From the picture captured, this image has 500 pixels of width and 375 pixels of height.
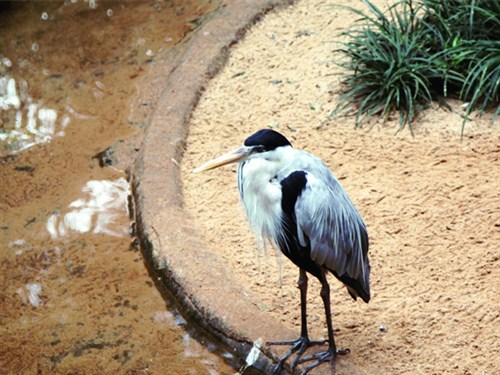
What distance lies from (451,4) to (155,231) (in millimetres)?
2836

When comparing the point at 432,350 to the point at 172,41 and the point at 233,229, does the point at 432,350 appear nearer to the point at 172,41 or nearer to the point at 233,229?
the point at 233,229

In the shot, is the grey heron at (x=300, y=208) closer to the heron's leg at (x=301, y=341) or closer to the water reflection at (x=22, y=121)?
the heron's leg at (x=301, y=341)

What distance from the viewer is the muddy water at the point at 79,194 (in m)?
4.47

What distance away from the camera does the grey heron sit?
3779 mm

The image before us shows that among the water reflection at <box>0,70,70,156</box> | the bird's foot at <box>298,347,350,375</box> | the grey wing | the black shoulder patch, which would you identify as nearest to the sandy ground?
the bird's foot at <box>298,347,350,375</box>

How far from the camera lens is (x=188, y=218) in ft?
16.6

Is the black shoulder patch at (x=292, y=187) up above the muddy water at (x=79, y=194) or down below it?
above

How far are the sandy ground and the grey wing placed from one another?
387mm

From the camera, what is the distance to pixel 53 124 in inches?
247

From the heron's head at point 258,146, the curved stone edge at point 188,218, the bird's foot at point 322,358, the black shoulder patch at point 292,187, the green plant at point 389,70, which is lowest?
the bird's foot at point 322,358

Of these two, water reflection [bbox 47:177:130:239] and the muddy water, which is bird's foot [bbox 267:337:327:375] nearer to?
the muddy water

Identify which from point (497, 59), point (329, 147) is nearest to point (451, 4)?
point (497, 59)

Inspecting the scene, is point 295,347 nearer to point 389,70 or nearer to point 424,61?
point 389,70

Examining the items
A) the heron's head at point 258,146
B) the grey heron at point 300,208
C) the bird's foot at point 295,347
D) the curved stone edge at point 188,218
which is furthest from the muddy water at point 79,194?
the heron's head at point 258,146
